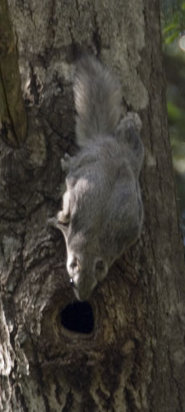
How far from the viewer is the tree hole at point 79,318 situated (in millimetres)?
2652

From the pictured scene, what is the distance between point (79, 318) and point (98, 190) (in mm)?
380

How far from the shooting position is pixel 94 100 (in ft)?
9.20

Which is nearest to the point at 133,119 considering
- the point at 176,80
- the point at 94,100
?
the point at 94,100

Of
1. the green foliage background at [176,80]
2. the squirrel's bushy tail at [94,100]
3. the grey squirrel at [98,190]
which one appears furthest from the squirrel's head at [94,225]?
the green foliage background at [176,80]

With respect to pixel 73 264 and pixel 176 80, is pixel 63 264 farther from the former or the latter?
pixel 176 80

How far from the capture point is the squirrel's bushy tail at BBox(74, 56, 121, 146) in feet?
8.66

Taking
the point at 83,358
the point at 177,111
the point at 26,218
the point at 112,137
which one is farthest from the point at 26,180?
the point at 177,111

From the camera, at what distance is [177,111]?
3381 millimetres

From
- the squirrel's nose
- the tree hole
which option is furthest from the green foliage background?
the squirrel's nose

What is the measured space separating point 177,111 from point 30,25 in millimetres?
877

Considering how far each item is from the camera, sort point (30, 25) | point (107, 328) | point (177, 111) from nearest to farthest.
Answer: point (107, 328) → point (30, 25) → point (177, 111)

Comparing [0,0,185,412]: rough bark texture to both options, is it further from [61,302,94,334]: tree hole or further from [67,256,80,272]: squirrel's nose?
[61,302,94,334]: tree hole

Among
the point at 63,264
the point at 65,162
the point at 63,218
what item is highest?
the point at 65,162

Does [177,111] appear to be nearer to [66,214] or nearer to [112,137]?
[112,137]
